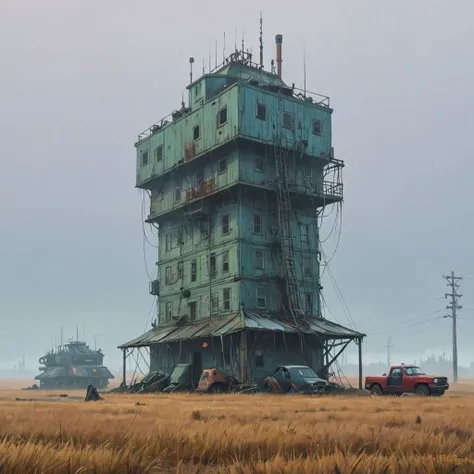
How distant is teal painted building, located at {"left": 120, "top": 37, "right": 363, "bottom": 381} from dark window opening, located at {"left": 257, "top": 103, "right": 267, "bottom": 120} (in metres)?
0.08

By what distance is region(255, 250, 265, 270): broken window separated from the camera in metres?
49.8

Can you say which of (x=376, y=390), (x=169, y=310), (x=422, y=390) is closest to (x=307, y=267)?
(x=169, y=310)

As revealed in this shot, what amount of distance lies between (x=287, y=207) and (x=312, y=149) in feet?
20.0

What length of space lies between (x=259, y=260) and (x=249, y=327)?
802cm

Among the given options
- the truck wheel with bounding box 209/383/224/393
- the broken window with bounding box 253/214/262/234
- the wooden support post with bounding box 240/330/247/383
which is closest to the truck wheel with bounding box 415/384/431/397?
the wooden support post with bounding box 240/330/247/383

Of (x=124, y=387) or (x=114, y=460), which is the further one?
(x=124, y=387)

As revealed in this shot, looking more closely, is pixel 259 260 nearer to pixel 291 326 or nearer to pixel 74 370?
pixel 291 326

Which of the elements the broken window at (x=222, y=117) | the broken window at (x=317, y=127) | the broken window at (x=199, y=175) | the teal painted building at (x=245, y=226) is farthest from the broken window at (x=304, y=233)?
the broken window at (x=222, y=117)

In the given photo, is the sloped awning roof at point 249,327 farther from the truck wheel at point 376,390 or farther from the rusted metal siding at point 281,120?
the rusted metal siding at point 281,120

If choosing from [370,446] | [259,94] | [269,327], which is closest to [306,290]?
[269,327]

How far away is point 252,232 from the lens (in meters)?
50.1

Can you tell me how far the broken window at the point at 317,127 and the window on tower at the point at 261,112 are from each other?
5519 millimetres

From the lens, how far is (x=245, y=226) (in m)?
49.7

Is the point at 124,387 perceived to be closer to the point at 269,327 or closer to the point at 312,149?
the point at 269,327
